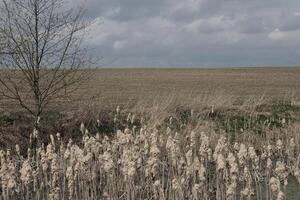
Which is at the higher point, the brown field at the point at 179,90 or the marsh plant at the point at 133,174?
the marsh plant at the point at 133,174

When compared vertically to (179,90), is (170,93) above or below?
above

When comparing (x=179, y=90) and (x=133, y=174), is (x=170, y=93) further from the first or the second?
(x=133, y=174)

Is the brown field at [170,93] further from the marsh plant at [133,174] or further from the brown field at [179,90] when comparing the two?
the marsh plant at [133,174]

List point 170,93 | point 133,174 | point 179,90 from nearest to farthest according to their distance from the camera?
point 133,174
point 170,93
point 179,90

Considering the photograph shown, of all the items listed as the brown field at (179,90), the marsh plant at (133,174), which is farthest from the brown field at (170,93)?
the marsh plant at (133,174)

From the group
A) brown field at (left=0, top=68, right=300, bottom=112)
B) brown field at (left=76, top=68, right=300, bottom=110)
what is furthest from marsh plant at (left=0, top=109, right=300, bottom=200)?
brown field at (left=76, top=68, right=300, bottom=110)

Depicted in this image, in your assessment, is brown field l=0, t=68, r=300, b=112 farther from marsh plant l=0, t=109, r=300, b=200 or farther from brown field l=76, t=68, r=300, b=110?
marsh plant l=0, t=109, r=300, b=200

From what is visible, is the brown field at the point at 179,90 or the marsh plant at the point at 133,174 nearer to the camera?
the marsh plant at the point at 133,174

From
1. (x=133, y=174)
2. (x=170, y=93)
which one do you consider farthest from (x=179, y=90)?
(x=133, y=174)

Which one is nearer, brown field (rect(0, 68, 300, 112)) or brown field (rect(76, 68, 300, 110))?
brown field (rect(0, 68, 300, 112))

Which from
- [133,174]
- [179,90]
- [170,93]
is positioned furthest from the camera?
[179,90]

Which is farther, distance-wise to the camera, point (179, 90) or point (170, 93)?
point (179, 90)

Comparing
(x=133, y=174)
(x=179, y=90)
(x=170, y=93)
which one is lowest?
(x=179, y=90)

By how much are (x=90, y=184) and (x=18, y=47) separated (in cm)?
710
